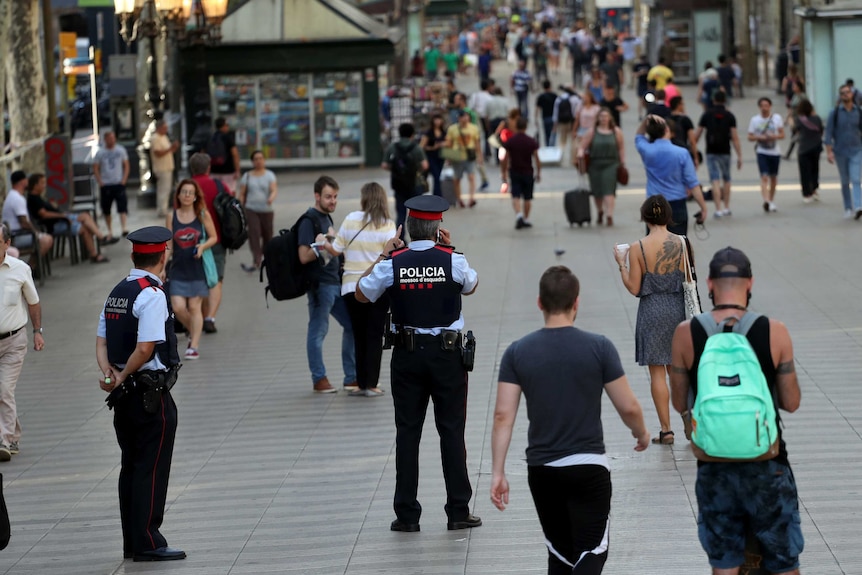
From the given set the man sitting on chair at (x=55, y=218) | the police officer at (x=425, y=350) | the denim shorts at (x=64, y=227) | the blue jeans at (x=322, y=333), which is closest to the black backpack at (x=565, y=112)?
the man sitting on chair at (x=55, y=218)

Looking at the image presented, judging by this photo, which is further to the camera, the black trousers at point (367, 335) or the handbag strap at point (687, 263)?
the black trousers at point (367, 335)

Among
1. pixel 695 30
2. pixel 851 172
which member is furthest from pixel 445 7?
pixel 851 172

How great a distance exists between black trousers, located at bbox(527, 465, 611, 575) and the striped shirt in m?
5.12

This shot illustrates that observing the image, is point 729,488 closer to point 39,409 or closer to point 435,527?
point 435,527

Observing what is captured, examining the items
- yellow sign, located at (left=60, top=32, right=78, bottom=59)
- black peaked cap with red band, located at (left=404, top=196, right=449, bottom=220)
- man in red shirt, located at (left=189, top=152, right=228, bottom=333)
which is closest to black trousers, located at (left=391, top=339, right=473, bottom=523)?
black peaked cap with red band, located at (left=404, top=196, right=449, bottom=220)

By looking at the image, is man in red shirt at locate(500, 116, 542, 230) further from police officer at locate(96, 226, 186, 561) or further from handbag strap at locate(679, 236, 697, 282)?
police officer at locate(96, 226, 186, 561)

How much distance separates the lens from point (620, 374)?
18.3 feet

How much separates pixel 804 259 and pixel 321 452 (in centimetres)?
855

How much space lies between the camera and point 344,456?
916 centimetres

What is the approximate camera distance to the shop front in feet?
141

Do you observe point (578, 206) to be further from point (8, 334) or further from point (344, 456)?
point (8, 334)

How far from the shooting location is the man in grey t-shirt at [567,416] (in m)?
5.53

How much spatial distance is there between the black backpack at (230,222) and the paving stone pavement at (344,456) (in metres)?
1.00

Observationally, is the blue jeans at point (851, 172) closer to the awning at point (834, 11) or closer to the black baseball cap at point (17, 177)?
the black baseball cap at point (17, 177)
